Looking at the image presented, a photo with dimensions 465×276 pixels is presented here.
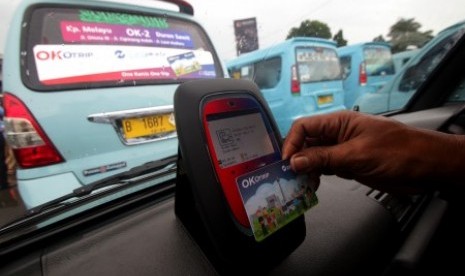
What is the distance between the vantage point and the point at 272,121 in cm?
95

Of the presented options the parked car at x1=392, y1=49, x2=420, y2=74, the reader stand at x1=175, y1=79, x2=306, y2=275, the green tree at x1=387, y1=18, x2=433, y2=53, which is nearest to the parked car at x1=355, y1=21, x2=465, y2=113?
the green tree at x1=387, y1=18, x2=433, y2=53

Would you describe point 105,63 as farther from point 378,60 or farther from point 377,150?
point 378,60

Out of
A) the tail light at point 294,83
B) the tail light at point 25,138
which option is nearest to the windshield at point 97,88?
the tail light at point 25,138

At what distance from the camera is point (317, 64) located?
136 inches

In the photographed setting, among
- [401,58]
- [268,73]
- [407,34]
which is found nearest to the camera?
[407,34]

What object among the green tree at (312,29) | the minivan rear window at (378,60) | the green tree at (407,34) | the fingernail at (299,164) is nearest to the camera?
the fingernail at (299,164)

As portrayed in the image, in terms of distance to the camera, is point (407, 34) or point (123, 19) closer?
point (123, 19)

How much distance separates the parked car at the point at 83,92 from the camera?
64.0 inches

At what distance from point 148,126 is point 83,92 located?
401 millimetres

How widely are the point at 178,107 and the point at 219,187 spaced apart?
218mm

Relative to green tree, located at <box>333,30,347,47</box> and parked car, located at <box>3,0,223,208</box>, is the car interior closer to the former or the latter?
parked car, located at <box>3,0,223,208</box>

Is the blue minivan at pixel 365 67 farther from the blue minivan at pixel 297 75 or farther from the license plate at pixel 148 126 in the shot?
the license plate at pixel 148 126

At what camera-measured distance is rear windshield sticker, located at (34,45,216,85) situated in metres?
1.74

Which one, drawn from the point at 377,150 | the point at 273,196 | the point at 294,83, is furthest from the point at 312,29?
the point at 273,196
